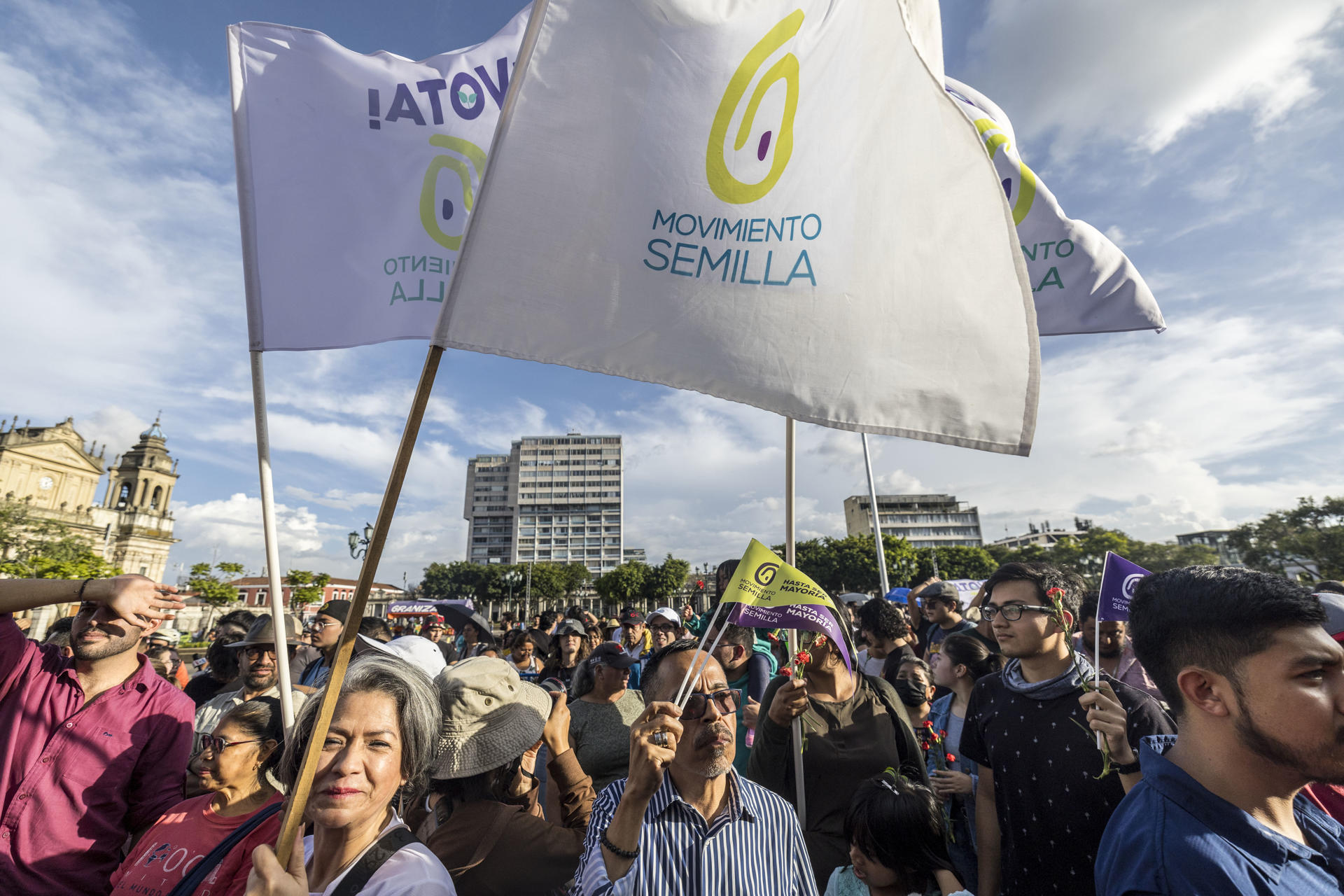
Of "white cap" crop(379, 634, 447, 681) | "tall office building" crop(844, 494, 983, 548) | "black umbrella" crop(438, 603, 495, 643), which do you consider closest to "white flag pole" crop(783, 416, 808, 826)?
"white cap" crop(379, 634, 447, 681)

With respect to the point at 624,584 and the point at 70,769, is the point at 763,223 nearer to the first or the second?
the point at 70,769

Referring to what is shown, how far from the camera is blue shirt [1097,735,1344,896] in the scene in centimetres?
144

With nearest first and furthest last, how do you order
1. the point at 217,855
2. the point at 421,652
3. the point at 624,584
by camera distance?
1. the point at 217,855
2. the point at 421,652
3. the point at 624,584

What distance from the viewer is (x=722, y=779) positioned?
7.48 ft

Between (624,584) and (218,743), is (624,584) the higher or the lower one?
the higher one

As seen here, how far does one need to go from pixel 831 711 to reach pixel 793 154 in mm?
2546

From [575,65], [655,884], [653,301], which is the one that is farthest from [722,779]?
[575,65]

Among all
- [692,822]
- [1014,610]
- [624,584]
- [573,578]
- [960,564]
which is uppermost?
[960,564]

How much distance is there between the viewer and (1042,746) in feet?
8.81

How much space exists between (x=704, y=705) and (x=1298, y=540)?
6037 centimetres

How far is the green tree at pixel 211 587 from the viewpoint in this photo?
47094mm

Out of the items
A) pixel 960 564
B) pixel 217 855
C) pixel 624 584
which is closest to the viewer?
pixel 217 855

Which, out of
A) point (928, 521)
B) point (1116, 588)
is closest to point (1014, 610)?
point (1116, 588)

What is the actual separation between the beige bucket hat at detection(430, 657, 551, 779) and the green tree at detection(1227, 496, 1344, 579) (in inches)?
2158
